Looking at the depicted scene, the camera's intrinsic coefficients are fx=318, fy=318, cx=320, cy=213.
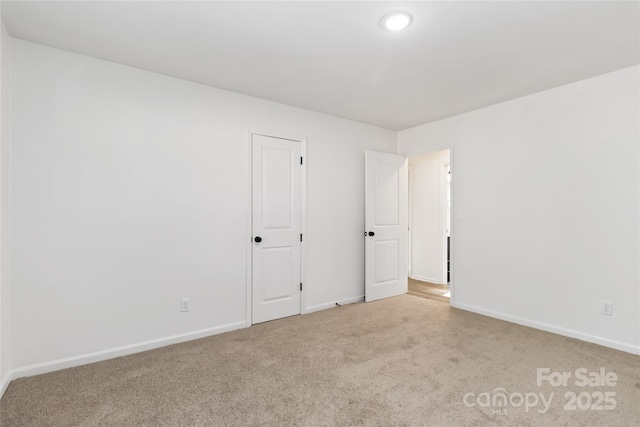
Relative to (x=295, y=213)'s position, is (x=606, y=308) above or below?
below

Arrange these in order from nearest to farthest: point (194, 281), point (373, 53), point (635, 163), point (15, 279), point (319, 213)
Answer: point (15, 279) < point (373, 53) < point (635, 163) < point (194, 281) < point (319, 213)

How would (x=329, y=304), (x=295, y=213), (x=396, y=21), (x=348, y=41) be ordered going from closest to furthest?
(x=396, y=21) < (x=348, y=41) < (x=295, y=213) < (x=329, y=304)

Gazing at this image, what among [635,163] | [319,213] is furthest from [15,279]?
[635,163]

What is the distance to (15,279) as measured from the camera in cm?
231

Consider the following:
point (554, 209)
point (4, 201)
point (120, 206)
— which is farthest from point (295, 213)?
point (554, 209)

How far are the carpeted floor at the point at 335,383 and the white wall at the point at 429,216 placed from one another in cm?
238

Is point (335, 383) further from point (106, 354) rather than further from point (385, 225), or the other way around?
point (385, 225)


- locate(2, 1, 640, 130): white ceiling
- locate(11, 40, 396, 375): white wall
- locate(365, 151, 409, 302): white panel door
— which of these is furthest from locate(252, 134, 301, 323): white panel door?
locate(365, 151, 409, 302): white panel door

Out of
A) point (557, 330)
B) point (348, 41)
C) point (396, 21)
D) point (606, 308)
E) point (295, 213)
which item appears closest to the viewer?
point (396, 21)

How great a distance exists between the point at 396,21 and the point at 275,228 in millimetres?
2316

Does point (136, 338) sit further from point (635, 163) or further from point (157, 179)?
point (635, 163)

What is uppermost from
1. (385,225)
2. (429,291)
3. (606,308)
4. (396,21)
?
(396,21)

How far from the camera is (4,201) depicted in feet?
7.16

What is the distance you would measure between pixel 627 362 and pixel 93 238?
4423mm
